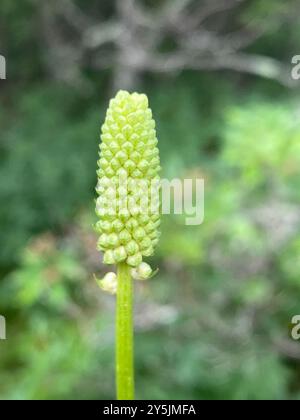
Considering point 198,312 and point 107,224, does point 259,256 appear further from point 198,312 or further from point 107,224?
point 107,224

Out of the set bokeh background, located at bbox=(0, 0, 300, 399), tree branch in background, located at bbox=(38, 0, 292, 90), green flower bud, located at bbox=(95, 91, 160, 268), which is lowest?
green flower bud, located at bbox=(95, 91, 160, 268)

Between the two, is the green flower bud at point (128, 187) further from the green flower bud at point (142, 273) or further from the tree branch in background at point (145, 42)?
the tree branch in background at point (145, 42)

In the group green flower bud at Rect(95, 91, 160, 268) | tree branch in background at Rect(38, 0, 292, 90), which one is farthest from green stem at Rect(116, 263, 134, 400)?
tree branch in background at Rect(38, 0, 292, 90)

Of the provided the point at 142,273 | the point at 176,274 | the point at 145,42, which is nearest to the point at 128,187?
the point at 142,273

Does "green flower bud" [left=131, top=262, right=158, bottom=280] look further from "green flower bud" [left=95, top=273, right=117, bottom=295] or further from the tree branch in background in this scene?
the tree branch in background

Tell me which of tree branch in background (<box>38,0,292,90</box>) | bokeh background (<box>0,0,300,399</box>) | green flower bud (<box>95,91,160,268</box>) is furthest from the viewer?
tree branch in background (<box>38,0,292,90</box>)

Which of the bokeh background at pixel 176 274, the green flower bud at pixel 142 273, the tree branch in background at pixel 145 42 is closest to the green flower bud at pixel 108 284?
the green flower bud at pixel 142 273
